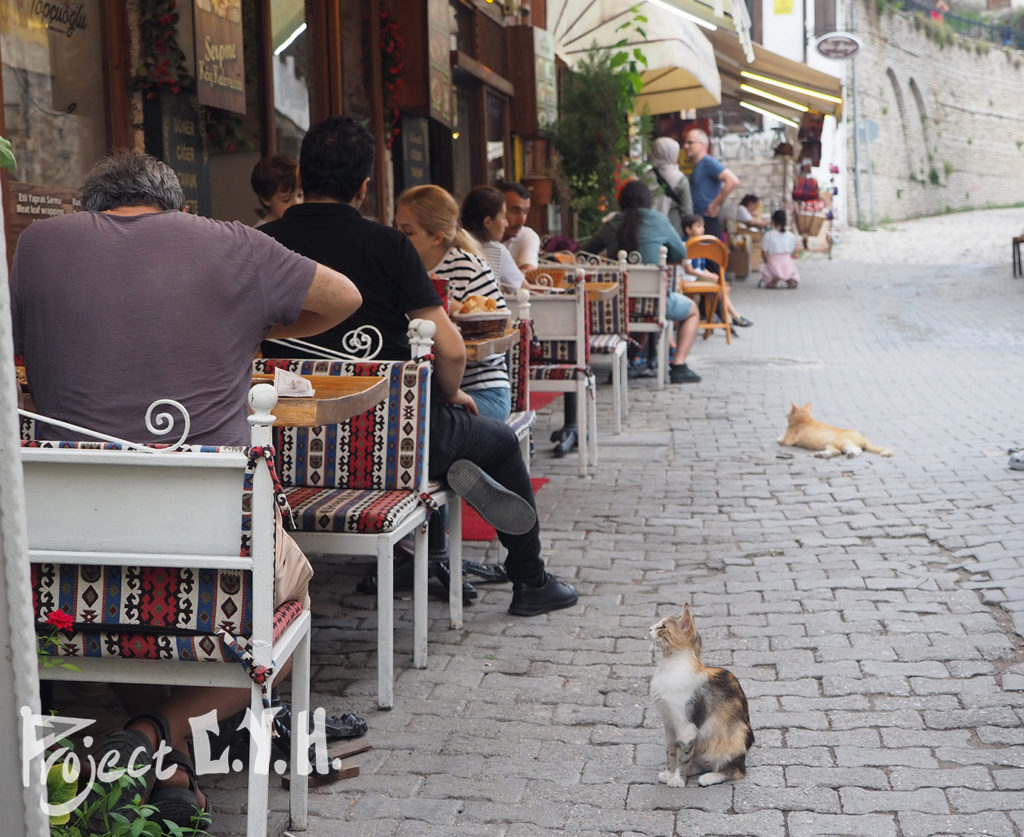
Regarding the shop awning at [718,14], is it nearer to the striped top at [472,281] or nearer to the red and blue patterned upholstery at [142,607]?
the striped top at [472,281]

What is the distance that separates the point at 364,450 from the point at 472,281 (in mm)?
1485

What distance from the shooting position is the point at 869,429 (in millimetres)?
8516

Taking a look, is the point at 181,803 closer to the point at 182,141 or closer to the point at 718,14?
the point at 182,141

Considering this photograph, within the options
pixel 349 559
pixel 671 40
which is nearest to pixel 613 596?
pixel 349 559

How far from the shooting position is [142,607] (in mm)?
2584

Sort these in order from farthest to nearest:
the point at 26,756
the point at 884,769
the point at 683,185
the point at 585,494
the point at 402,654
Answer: the point at 683,185 → the point at 585,494 → the point at 402,654 → the point at 884,769 → the point at 26,756

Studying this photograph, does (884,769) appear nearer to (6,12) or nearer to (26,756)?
(26,756)

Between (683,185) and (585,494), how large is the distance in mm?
7719

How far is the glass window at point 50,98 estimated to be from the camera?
5180mm

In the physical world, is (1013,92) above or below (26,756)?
above

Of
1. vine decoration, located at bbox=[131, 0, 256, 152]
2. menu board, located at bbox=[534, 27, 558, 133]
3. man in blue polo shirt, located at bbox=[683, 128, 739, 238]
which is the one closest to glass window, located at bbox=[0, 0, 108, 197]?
vine decoration, located at bbox=[131, 0, 256, 152]

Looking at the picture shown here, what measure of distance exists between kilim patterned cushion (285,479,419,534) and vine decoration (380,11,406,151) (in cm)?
609

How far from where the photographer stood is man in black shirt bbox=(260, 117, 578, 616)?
4.14 metres

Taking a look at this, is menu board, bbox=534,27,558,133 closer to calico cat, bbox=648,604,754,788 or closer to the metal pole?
calico cat, bbox=648,604,754,788
